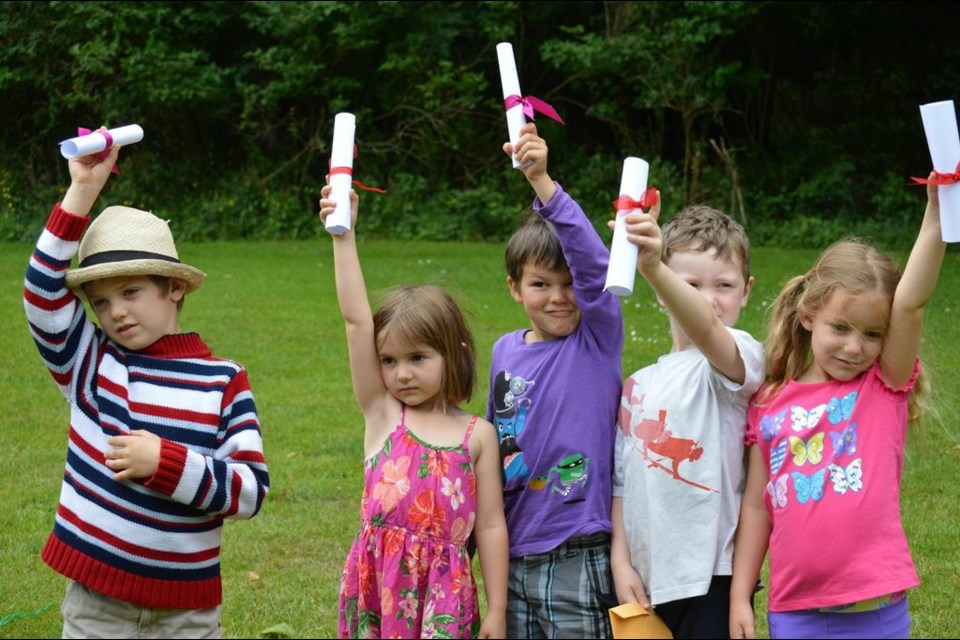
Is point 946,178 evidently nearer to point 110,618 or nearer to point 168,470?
point 168,470

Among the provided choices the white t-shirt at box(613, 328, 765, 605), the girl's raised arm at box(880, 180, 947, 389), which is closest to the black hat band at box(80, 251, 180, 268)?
the white t-shirt at box(613, 328, 765, 605)

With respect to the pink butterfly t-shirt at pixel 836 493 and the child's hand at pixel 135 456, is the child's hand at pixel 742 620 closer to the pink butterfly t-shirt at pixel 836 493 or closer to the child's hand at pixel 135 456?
the pink butterfly t-shirt at pixel 836 493

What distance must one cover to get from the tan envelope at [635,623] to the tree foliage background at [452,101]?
46.5 ft

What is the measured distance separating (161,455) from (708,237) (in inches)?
56.6

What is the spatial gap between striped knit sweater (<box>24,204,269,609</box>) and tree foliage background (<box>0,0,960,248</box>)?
14.0m

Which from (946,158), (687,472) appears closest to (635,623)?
(687,472)

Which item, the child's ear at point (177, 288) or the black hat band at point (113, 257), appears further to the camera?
the child's ear at point (177, 288)

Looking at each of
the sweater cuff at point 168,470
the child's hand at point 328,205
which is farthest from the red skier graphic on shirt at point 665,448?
the sweater cuff at point 168,470

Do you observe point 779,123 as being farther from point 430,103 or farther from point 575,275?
point 575,275

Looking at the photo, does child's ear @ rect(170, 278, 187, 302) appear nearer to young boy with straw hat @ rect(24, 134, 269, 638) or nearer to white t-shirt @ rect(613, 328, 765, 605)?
young boy with straw hat @ rect(24, 134, 269, 638)

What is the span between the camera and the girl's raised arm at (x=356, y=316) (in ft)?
10.0

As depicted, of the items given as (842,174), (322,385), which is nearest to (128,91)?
(842,174)

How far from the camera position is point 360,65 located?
19.4m

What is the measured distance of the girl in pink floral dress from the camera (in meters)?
2.96
